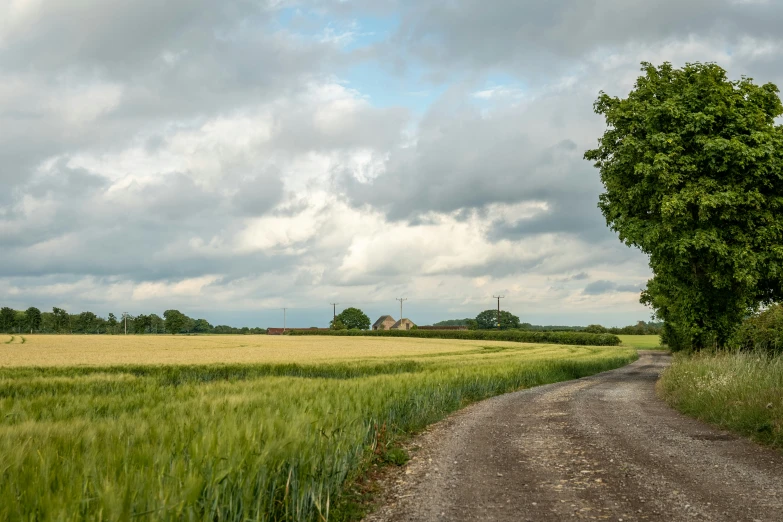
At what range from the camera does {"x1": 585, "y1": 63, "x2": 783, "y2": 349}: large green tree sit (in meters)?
24.6

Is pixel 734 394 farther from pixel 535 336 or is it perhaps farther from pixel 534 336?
pixel 535 336

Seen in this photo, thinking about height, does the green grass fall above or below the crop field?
below

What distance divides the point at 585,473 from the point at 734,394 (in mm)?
8572

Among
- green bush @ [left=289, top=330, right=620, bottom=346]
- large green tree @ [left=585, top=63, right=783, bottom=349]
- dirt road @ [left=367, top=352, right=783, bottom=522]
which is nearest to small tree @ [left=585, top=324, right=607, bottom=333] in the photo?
green bush @ [left=289, top=330, right=620, bottom=346]


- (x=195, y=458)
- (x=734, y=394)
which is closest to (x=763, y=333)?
(x=734, y=394)

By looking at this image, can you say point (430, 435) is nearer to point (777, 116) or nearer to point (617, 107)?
point (617, 107)

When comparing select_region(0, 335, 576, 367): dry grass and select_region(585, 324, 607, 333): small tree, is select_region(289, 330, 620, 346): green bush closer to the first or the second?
select_region(585, 324, 607, 333): small tree

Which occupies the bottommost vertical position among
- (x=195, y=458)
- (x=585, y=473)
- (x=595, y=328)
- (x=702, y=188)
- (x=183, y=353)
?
(x=595, y=328)

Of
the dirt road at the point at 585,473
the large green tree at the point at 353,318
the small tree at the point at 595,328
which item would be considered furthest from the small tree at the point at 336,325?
the dirt road at the point at 585,473

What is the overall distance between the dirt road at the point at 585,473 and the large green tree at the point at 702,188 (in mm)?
12523

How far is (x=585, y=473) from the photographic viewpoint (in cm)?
939

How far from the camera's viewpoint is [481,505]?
25.5ft

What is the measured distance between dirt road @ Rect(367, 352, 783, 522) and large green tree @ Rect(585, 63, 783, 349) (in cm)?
1252

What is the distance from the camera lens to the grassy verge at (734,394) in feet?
41.7
